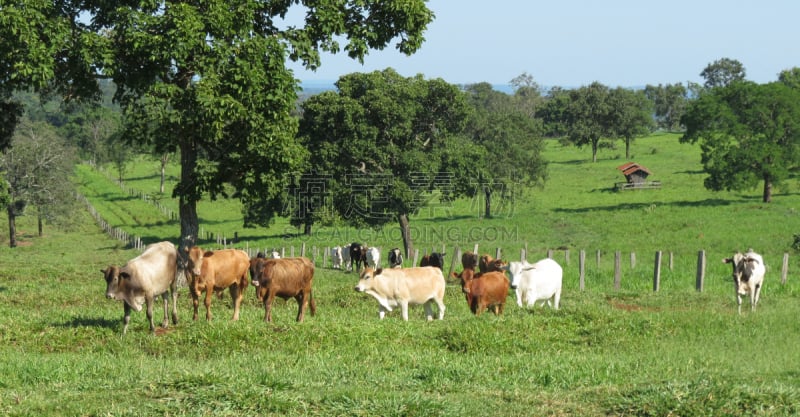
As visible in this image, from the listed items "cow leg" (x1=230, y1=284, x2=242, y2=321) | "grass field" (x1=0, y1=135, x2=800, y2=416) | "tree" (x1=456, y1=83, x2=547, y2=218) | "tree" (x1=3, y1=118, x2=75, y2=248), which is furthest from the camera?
"tree" (x1=456, y1=83, x2=547, y2=218)

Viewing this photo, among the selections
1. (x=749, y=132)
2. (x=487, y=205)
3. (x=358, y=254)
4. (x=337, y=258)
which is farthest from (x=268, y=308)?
(x=749, y=132)

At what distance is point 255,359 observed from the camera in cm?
1356

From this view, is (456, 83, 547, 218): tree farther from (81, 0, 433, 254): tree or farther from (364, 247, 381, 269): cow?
(81, 0, 433, 254): tree

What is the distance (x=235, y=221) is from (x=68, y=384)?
226 ft

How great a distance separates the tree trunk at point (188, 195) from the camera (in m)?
24.2

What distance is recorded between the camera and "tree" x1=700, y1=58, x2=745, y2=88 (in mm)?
181750

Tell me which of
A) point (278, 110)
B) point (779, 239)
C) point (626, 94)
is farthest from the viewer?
point (626, 94)

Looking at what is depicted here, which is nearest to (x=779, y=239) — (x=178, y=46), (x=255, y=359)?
(x=178, y=46)

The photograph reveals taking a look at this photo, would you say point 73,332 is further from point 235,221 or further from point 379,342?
point 235,221

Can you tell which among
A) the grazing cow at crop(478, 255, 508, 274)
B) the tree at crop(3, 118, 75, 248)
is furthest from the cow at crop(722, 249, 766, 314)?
the tree at crop(3, 118, 75, 248)

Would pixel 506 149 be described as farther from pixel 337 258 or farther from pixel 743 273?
pixel 743 273

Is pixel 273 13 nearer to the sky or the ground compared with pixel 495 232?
nearer to the sky

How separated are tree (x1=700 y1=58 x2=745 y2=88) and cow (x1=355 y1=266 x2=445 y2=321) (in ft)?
579

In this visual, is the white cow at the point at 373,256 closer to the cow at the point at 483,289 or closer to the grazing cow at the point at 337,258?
the grazing cow at the point at 337,258
